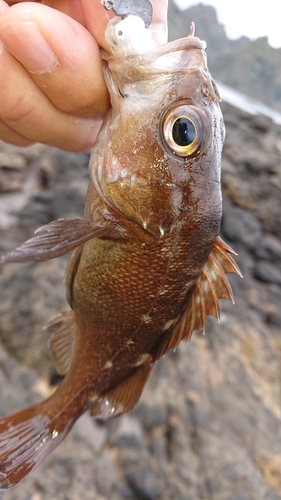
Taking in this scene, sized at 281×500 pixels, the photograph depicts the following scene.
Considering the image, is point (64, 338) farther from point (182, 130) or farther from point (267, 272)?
point (267, 272)

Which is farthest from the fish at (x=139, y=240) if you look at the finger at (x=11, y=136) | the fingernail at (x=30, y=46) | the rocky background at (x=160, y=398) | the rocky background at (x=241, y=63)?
the rocky background at (x=241, y=63)

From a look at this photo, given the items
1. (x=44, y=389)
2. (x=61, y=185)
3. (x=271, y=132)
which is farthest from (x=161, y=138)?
(x=271, y=132)

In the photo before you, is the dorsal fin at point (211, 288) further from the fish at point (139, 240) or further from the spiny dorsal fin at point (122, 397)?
the spiny dorsal fin at point (122, 397)

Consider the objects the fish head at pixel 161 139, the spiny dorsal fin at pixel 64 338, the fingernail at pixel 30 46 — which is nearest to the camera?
the fingernail at pixel 30 46

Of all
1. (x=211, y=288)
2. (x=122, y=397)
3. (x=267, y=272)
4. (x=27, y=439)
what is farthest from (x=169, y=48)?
(x=267, y=272)

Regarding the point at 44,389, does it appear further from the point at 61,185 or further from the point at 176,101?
the point at 61,185

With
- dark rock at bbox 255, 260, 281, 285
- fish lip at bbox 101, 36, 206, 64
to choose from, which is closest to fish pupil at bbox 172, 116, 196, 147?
fish lip at bbox 101, 36, 206, 64
